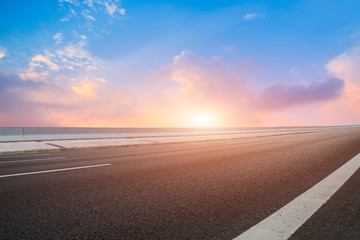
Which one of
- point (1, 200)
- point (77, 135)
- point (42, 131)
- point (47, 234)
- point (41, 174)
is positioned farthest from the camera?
point (77, 135)

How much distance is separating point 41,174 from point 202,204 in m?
4.37

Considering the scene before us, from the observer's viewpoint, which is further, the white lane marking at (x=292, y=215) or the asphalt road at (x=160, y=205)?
the asphalt road at (x=160, y=205)

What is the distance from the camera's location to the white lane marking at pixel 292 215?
2.23 metres

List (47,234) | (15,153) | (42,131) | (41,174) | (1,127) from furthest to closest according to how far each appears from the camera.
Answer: (42,131) → (1,127) → (15,153) → (41,174) → (47,234)

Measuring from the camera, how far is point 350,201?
3.27 m

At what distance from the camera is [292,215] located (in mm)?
2721

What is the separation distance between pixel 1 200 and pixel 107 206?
70.0 inches

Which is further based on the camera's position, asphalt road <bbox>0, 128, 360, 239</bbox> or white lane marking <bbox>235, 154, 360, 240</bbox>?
asphalt road <bbox>0, 128, 360, 239</bbox>

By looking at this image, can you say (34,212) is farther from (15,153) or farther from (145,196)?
(15,153)

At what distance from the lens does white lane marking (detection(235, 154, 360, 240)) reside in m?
2.23

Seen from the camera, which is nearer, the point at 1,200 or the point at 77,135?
the point at 1,200

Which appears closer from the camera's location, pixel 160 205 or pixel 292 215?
pixel 292 215

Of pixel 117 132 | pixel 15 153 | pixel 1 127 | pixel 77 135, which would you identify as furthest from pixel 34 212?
pixel 117 132

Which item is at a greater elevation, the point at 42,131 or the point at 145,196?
the point at 42,131
